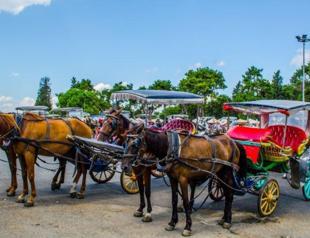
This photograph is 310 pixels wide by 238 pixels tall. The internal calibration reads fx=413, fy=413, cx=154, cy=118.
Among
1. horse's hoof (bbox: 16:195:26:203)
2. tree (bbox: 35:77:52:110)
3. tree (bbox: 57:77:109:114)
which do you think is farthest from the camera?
tree (bbox: 35:77:52:110)

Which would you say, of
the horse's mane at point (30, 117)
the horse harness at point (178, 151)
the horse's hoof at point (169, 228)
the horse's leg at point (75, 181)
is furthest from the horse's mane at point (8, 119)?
the horse's hoof at point (169, 228)

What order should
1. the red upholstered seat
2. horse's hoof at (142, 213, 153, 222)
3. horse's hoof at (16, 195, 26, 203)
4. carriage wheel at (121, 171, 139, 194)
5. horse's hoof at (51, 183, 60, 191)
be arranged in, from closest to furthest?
horse's hoof at (142, 213, 153, 222) → horse's hoof at (16, 195, 26, 203) → the red upholstered seat → carriage wheel at (121, 171, 139, 194) → horse's hoof at (51, 183, 60, 191)

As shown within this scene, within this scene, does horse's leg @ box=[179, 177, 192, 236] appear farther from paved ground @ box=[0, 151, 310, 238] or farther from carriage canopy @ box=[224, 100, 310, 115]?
carriage canopy @ box=[224, 100, 310, 115]

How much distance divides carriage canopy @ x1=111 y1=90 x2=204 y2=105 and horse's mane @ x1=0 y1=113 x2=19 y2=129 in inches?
109

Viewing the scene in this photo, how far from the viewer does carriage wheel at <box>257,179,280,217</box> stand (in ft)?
24.8

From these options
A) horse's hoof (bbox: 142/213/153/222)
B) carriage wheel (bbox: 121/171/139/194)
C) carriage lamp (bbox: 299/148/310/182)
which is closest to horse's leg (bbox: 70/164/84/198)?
carriage wheel (bbox: 121/171/139/194)

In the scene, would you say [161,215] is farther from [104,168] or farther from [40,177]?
[40,177]

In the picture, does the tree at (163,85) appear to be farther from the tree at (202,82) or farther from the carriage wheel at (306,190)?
the carriage wheel at (306,190)

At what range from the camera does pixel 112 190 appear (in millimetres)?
10156

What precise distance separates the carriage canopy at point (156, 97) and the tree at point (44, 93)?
373 feet

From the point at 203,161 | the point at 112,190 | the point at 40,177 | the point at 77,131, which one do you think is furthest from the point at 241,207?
the point at 40,177

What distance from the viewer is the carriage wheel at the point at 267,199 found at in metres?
7.56

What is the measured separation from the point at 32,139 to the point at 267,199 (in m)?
4.85

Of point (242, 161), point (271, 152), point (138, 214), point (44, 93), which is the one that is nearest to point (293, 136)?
point (271, 152)
